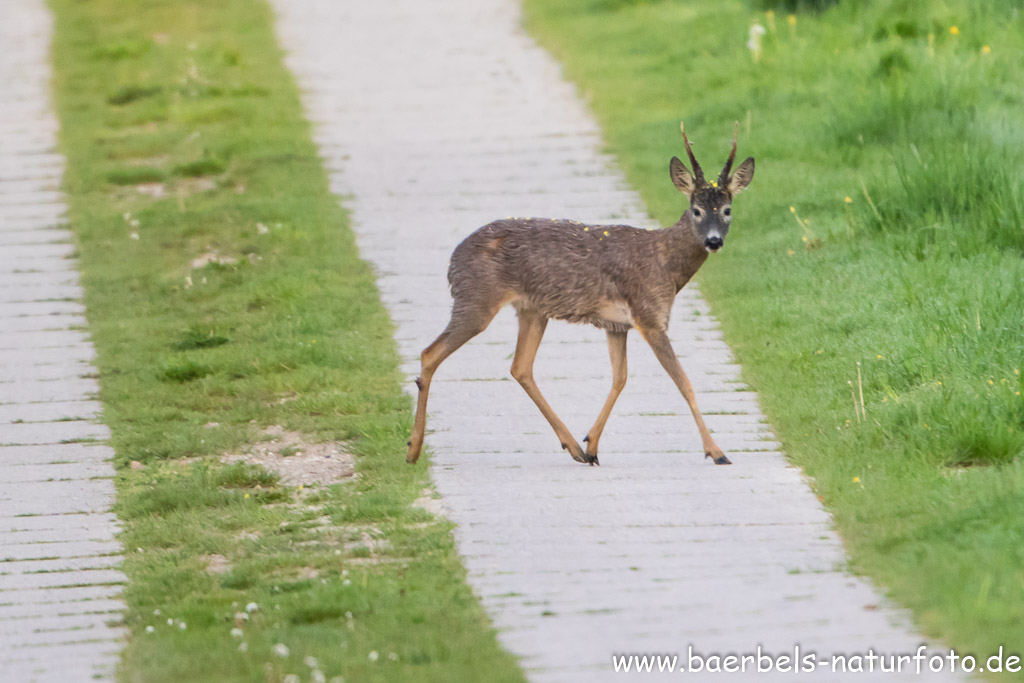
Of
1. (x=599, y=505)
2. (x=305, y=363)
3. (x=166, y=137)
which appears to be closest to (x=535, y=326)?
(x=599, y=505)

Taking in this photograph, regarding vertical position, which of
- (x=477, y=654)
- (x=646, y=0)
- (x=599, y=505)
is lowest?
(x=646, y=0)

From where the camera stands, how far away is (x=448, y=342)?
8031 millimetres

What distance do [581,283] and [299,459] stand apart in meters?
1.90

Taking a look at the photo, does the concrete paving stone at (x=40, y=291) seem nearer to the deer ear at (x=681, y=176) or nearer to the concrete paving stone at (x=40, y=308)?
the concrete paving stone at (x=40, y=308)

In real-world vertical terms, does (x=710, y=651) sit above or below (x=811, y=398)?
above

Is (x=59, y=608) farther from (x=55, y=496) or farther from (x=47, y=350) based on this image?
(x=47, y=350)

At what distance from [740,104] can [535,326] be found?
6.42 meters

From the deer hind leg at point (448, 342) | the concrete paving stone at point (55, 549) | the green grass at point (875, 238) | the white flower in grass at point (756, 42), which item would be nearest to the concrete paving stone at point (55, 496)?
the concrete paving stone at point (55, 549)

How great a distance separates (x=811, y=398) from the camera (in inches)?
343

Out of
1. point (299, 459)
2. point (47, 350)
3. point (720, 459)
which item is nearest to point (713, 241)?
point (720, 459)

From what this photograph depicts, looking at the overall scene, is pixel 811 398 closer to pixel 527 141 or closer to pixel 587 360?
pixel 587 360

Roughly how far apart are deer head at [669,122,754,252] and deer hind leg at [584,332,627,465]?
84cm

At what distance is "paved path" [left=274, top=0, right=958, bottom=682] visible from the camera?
6137 mm

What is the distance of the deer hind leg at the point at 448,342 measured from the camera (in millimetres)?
7961
